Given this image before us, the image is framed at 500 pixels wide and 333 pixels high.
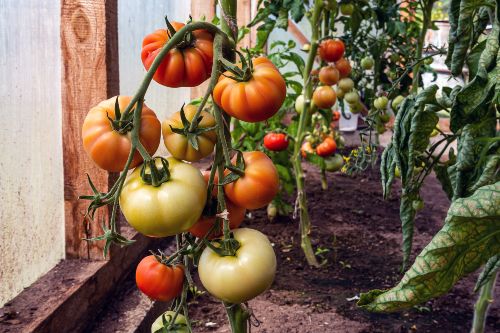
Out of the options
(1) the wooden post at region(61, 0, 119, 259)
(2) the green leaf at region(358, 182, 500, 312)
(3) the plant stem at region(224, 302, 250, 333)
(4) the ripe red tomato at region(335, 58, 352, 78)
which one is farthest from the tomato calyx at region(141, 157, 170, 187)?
(4) the ripe red tomato at region(335, 58, 352, 78)

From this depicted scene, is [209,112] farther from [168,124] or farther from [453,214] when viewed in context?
[453,214]

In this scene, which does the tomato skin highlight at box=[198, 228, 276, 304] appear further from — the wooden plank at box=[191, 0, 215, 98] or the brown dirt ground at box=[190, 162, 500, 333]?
the wooden plank at box=[191, 0, 215, 98]

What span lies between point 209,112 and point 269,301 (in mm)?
1416

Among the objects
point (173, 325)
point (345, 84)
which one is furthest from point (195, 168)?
point (345, 84)

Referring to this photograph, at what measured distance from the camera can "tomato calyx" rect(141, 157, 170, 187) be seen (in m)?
0.59

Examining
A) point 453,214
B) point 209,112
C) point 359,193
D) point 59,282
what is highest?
point 209,112

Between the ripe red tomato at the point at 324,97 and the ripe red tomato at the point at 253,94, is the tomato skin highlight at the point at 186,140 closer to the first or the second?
the ripe red tomato at the point at 253,94

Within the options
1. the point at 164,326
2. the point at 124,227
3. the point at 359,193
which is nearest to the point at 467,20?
the point at 164,326

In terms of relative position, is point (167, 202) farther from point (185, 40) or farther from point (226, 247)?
point (185, 40)

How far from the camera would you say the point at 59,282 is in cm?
143

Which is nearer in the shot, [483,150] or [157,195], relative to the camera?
[157,195]

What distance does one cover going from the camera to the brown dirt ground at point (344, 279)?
183 centimetres

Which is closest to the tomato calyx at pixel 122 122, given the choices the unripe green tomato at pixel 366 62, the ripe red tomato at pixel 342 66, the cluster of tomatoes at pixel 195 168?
the cluster of tomatoes at pixel 195 168

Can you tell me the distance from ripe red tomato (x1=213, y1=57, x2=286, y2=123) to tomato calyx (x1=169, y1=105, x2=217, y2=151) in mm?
35
